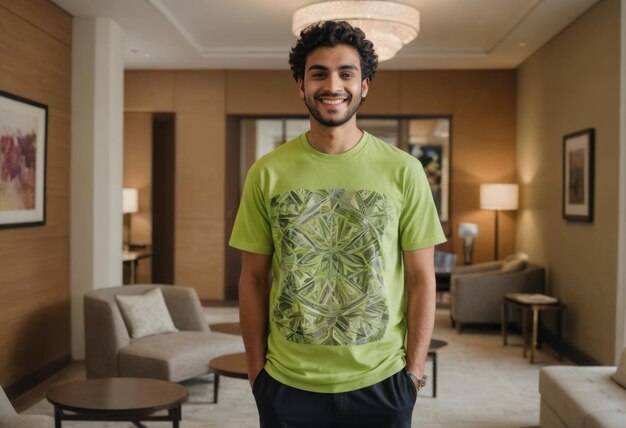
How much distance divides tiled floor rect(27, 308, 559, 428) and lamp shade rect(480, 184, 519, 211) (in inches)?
94.5

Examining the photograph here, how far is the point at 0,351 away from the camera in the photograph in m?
5.82

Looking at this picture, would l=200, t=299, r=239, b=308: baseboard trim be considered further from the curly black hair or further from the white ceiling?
the curly black hair

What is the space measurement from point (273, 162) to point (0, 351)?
4.45 m

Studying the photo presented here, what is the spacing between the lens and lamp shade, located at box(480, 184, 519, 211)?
10156 millimetres

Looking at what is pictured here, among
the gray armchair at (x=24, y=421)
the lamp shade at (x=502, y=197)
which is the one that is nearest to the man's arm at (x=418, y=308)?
the gray armchair at (x=24, y=421)

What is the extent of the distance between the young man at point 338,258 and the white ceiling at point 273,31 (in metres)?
5.34

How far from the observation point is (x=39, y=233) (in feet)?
21.4

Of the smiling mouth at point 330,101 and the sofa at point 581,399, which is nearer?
the smiling mouth at point 330,101

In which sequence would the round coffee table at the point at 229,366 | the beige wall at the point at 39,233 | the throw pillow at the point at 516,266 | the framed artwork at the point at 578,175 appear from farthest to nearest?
the throw pillow at the point at 516,266 → the framed artwork at the point at 578,175 → the beige wall at the point at 39,233 → the round coffee table at the point at 229,366

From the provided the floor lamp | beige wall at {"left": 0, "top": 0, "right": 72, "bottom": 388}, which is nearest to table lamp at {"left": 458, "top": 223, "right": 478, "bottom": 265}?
the floor lamp

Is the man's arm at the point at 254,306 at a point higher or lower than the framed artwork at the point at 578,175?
lower

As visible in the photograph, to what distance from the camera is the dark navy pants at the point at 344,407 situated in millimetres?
1904

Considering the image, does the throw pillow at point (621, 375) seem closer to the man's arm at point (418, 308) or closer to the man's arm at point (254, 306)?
the man's arm at point (418, 308)

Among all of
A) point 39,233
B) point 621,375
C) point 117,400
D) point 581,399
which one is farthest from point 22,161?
point 621,375
